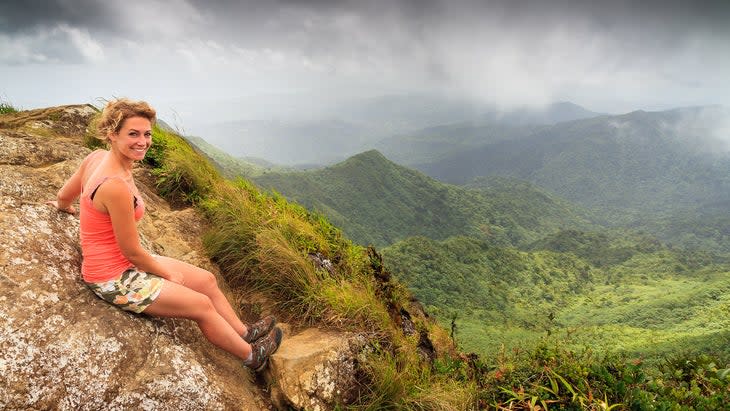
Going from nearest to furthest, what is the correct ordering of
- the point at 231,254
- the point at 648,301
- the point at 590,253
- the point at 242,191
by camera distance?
the point at 231,254 < the point at 242,191 < the point at 648,301 < the point at 590,253

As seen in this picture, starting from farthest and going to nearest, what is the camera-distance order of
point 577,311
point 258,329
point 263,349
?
1. point 577,311
2. point 258,329
3. point 263,349

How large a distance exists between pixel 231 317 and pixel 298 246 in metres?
1.74

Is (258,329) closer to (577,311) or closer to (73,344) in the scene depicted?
(73,344)

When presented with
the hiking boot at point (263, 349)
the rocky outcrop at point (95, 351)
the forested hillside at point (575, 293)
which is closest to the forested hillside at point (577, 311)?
the forested hillside at point (575, 293)

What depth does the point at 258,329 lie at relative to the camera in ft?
13.3

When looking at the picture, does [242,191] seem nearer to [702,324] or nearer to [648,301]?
[702,324]

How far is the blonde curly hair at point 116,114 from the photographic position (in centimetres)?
324

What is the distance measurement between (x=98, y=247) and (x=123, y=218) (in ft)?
1.50

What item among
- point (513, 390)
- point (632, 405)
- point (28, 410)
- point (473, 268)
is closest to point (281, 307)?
point (28, 410)

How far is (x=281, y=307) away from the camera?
473 cm

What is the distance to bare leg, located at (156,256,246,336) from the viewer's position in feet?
12.4

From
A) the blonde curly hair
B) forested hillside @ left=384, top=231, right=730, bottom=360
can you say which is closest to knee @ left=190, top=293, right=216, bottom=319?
the blonde curly hair

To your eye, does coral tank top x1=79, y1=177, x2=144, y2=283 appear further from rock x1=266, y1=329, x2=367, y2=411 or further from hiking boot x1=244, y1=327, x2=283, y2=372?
rock x1=266, y1=329, x2=367, y2=411

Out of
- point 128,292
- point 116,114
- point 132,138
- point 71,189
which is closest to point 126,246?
point 128,292
